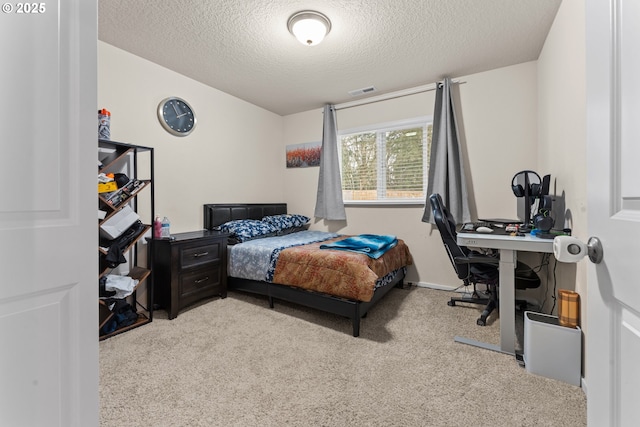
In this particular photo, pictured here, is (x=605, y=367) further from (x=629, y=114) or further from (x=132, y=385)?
(x=132, y=385)

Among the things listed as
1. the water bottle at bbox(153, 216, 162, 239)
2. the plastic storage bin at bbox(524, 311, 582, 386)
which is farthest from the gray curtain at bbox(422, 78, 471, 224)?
the water bottle at bbox(153, 216, 162, 239)

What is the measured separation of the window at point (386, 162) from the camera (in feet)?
11.6

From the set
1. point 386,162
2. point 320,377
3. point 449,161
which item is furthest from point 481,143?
point 320,377

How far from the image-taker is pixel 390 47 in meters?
2.59

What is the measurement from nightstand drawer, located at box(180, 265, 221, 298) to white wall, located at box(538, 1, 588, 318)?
304cm

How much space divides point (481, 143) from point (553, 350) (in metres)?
2.28

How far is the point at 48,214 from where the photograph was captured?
710 millimetres

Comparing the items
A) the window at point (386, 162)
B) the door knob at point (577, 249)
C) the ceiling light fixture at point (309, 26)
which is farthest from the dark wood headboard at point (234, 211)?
the door knob at point (577, 249)

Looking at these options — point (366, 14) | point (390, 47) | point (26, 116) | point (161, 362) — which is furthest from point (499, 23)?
point (161, 362)

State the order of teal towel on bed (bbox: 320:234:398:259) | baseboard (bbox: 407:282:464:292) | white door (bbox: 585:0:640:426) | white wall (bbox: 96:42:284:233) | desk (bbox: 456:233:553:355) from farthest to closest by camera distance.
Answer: baseboard (bbox: 407:282:464:292) → white wall (bbox: 96:42:284:233) → teal towel on bed (bbox: 320:234:398:259) → desk (bbox: 456:233:553:355) → white door (bbox: 585:0:640:426)

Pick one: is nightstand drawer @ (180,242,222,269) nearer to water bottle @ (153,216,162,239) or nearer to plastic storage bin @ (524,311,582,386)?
water bottle @ (153,216,162,239)

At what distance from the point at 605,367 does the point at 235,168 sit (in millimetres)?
3822

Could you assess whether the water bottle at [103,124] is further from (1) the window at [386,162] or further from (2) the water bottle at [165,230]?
(1) the window at [386,162]

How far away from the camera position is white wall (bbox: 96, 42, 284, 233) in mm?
2619
